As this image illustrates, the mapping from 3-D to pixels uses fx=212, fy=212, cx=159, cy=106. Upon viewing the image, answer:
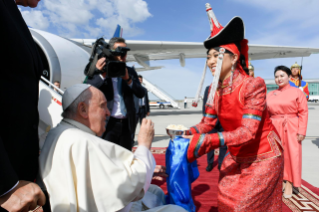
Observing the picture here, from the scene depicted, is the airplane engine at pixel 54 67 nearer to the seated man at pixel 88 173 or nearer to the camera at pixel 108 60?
the camera at pixel 108 60

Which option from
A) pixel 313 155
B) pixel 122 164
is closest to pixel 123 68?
pixel 122 164

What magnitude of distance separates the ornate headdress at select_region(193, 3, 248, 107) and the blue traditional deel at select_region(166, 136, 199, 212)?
0.41 meters

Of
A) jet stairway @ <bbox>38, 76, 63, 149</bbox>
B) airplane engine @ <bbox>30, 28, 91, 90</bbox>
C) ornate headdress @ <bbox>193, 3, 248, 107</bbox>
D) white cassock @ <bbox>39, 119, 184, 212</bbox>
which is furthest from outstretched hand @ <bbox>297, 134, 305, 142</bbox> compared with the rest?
airplane engine @ <bbox>30, 28, 91, 90</bbox>

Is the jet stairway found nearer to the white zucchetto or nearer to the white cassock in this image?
the white zucchetto

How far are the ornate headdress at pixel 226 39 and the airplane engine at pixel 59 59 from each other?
418 cm

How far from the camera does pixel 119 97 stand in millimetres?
2553

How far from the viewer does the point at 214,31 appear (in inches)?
61.0

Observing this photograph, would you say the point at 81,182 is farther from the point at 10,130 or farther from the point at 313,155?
the point at 313,155

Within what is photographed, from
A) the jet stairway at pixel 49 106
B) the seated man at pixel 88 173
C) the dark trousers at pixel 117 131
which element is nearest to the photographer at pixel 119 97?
the dark trousers at pixel 117 131

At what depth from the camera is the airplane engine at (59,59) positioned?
4.72 metres

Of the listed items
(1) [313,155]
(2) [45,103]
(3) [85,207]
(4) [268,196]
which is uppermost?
(2) [45,103]

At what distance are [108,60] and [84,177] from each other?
1.58 meters

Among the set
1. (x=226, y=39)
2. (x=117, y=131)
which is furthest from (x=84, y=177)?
(x=117, y=131)

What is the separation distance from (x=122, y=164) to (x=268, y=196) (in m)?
1.01
